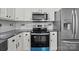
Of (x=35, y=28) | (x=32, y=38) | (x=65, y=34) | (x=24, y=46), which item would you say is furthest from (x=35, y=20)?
(x=65, y=34)

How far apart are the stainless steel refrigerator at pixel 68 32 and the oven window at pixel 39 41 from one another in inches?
6.9

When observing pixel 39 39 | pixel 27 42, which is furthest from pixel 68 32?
pixel 27 42

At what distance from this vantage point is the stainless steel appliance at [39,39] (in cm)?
128

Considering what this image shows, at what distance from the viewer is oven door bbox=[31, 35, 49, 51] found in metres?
1.31

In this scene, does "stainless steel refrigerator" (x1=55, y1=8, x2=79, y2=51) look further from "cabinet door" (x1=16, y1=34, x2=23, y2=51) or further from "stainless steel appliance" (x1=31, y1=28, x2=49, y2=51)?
"cabinet door" (x1=16, y1=34, x2=23, y2=51)

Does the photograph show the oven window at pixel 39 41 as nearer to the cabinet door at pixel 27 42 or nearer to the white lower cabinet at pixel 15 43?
the cabinet door at pixel 27 42

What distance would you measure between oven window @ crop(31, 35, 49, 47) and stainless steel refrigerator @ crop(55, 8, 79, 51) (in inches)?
6.9

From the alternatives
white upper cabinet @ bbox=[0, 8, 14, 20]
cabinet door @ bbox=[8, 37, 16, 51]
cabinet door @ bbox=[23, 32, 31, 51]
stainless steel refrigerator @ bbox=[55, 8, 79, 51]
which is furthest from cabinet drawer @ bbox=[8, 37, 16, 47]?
stainless steel refrigerator @ bbox=[55, 8, 79, 51]

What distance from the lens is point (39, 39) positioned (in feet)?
4.49

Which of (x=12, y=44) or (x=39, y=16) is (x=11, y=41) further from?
(x=39, y=16)

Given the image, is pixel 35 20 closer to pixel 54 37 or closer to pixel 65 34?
pixel 54 37

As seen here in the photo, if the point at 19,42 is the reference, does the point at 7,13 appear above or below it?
above

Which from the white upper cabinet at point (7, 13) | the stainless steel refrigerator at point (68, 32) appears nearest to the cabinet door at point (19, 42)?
the white upper cabinet at point (7, 13)

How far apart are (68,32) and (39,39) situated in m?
0.42
